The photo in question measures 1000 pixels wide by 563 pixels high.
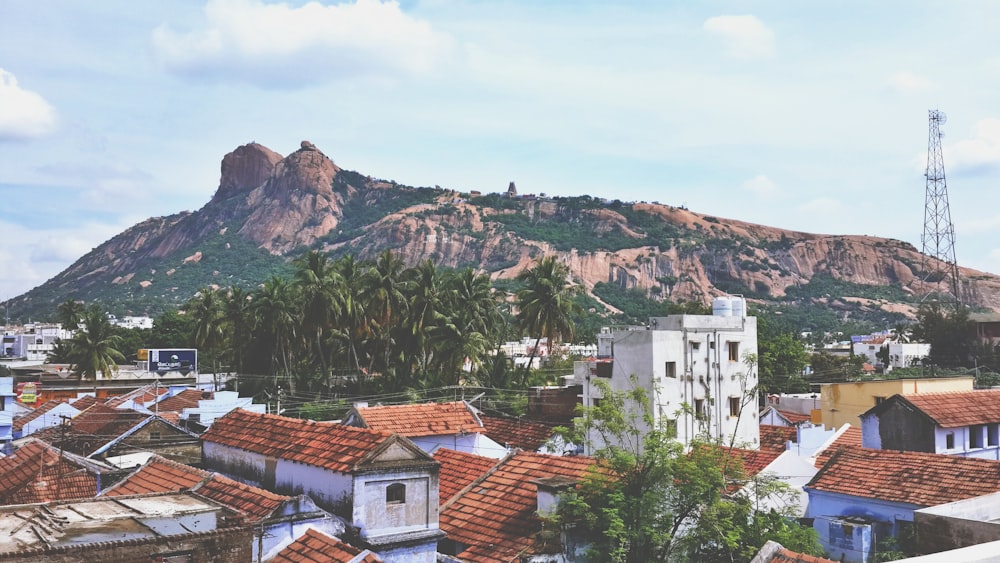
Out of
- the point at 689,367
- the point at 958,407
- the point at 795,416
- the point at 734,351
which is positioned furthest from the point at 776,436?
the point at 795,416

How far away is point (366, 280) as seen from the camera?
193ft

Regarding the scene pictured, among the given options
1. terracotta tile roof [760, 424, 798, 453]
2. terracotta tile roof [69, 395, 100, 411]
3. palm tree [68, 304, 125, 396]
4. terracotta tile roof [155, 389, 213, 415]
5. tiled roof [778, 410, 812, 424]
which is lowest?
tiled roof [778, 410, 812, 424]

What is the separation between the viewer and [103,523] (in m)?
12.1

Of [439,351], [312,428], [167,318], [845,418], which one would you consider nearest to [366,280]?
[439,351]

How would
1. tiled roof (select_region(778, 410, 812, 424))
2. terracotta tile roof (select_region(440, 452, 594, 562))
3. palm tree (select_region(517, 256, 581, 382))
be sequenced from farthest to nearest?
palm tree (select_region(517, 256, 581, 382)) → tiled roof (select_region(778, 410, 812, 424)) → terracotta tile roof (select_region(440, 452, 594, 562))

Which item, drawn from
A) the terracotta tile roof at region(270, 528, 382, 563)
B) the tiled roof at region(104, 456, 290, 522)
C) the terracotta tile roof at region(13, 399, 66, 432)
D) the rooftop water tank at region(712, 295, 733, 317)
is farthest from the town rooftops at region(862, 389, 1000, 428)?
the terracotta tile roof at region(13, 399, 66, 432)

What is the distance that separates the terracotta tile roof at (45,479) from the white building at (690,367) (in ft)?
68.4

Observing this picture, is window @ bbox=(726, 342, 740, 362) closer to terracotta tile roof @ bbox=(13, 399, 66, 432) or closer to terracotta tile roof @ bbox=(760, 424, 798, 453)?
terracotta tile roof @ bbox=(760, 424, 798, 453)

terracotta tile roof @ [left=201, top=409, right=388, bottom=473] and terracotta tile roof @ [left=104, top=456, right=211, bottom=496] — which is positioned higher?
terracotta tile roof @ [left=201, top=409, right=388, bottom=473]

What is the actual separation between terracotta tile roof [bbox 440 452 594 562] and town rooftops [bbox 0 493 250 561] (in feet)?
22.2

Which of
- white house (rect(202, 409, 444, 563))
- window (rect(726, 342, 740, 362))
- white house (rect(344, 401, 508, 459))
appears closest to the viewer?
white house (rect(202, 409, 444, 563))

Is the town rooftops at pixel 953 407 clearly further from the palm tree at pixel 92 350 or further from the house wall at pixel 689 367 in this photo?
the palm tree at pixel 92 350

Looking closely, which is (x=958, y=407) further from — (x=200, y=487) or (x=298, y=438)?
(x=200, y=487)

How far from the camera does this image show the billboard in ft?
262
